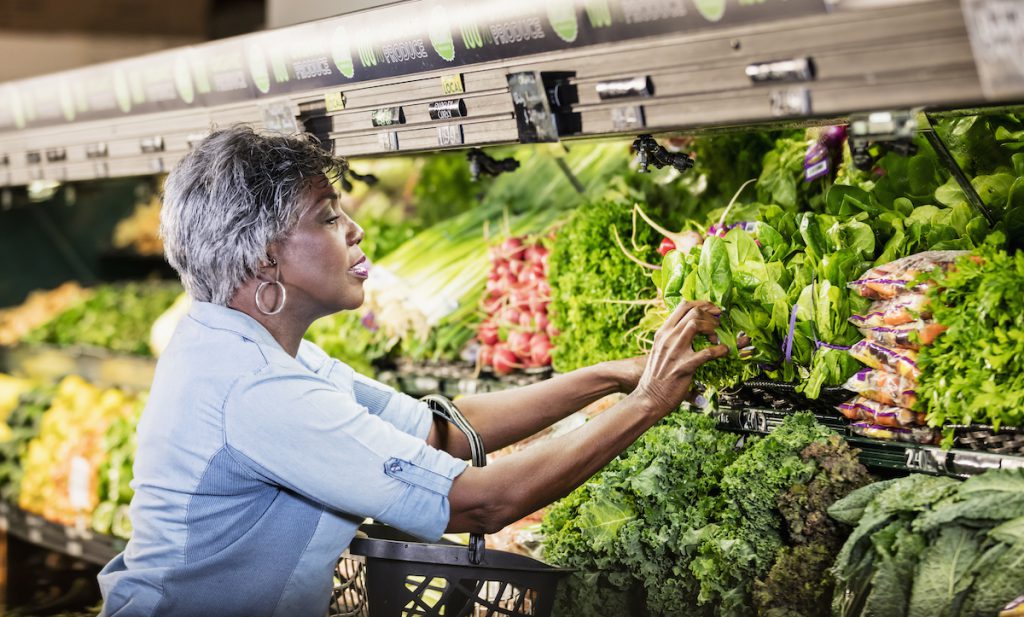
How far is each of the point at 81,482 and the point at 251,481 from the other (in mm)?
3087

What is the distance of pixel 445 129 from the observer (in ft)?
8.71

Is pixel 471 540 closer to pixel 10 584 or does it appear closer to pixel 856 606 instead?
pixel 856 606

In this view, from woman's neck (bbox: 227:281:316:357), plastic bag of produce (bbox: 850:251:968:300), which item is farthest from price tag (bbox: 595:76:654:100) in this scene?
woman's neck (bbox: 227:281:316:357)

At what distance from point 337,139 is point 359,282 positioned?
71 centimetres

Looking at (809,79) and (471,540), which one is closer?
(809,79)

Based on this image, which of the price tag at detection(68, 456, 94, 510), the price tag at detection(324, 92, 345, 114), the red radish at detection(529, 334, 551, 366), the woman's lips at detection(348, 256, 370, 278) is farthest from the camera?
the price tag at detection(68, 456, 94, 510)

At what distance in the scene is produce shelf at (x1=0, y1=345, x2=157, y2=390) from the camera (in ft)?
16.9

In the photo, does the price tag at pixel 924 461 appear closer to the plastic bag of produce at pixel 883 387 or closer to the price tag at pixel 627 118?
the plastic bag of produce at pixel 883 387

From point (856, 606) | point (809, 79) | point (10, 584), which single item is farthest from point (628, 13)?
point (10, 584)

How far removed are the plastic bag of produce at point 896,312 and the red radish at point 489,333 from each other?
1.59 meters

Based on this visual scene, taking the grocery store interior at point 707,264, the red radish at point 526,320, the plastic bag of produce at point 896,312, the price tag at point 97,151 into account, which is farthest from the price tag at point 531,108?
the price tag at point 97,151

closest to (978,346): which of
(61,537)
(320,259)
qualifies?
(320,259)

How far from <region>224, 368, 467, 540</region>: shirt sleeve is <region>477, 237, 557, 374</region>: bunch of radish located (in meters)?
1.22

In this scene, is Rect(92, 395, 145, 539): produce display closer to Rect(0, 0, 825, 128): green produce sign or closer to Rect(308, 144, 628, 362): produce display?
Rect(308, 144, 628, 362): produce display
